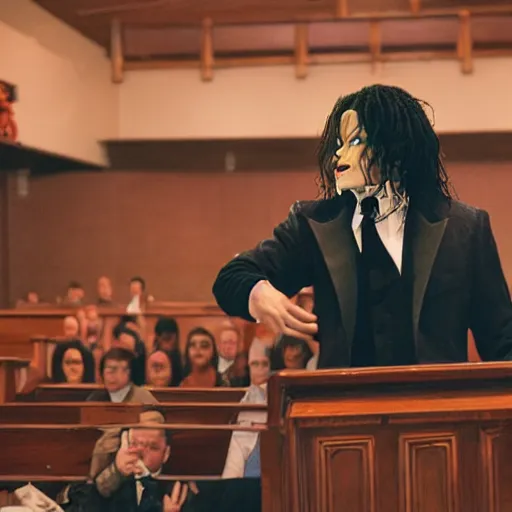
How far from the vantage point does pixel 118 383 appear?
308 centimetres

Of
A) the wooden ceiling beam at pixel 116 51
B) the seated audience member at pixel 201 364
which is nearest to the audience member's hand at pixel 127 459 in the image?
the seated audience member at pixel 201 364

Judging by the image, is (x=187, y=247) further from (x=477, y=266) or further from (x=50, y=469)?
(x=477, y=266)

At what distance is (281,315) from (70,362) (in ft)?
9.13

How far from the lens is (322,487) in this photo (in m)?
0.95

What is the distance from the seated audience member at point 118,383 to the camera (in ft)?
9.87

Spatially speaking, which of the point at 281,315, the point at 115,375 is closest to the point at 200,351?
the point at 115,375

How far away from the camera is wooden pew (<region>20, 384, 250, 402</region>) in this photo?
308 centimetres

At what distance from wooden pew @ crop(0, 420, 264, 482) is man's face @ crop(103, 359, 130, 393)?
2.36 ft

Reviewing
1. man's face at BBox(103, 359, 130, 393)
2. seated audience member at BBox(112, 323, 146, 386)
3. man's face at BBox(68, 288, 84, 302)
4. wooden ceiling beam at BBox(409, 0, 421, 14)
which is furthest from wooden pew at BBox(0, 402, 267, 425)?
wooden ceiling beam at BBox(409, 0, 421, 14)

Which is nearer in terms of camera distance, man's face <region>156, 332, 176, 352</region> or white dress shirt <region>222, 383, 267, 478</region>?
white dress shirt <region>222, 383, 267, 478</region>

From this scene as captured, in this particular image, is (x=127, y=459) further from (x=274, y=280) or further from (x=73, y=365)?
(x=73, y=365)

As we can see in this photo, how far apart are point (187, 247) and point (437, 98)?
2178 millimetres

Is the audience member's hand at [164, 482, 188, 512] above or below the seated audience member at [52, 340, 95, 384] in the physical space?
below

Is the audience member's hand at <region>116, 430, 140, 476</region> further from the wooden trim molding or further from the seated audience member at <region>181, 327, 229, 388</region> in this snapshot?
the wooden trim molding
